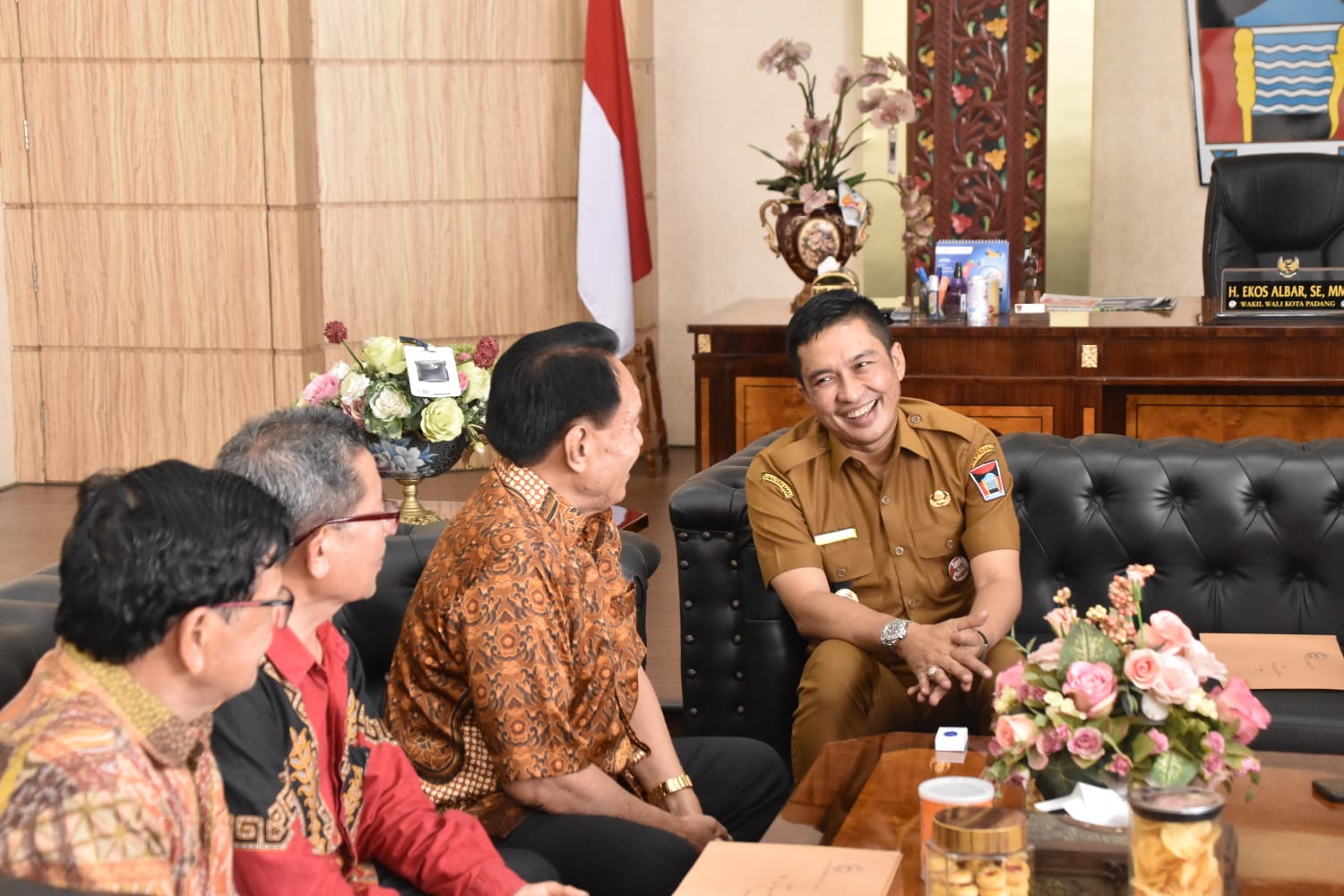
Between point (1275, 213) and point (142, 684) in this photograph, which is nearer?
point (142, 684)

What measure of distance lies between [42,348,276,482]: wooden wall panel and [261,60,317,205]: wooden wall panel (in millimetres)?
699

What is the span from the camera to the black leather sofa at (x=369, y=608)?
199 cm

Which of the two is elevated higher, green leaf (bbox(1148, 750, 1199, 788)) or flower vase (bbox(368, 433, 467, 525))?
flower vase (bbox(368, 433, 467, 525))

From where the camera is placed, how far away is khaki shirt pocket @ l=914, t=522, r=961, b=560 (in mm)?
2998

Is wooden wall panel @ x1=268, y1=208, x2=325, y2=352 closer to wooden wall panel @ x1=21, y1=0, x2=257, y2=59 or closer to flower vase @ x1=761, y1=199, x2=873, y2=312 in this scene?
wooden wall panel @ x1=21, y1=0, x2=257, y2=59

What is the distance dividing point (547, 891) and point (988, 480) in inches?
55.9

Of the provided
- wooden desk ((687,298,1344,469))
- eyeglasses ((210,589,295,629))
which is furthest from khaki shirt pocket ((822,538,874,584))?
wooden desk ((687,298,1344,469))

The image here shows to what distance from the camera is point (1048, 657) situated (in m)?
1.82

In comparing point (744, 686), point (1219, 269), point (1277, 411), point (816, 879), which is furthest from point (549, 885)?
point (1219, 269)

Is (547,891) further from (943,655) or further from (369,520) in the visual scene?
(943,655)

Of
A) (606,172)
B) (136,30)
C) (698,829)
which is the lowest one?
(698,829)

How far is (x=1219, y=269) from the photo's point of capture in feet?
18.3

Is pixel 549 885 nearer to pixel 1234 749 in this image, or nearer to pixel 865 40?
pixel 1234 749

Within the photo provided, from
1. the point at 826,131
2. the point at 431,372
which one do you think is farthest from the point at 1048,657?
the point at 826,131
